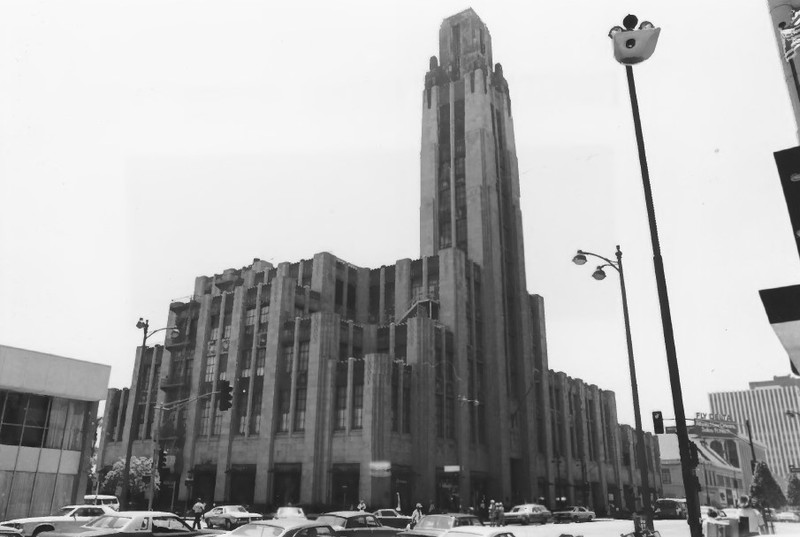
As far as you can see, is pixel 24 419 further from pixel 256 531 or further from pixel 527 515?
pixel 527 515

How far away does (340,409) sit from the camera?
5297cm

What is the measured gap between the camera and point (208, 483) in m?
57.1

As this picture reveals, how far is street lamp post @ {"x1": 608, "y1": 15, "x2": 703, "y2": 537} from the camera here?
9.75 metres

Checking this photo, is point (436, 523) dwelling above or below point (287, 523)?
below

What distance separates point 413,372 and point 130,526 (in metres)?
39.4

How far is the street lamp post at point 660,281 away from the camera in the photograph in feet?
32.0

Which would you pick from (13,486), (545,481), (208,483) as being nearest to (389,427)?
(208,483)

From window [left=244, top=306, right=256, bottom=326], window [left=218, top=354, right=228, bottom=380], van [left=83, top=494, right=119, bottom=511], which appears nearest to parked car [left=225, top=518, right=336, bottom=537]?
van [left=83, top=494, right=119, bottom=511]

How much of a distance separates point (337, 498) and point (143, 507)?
18.5m

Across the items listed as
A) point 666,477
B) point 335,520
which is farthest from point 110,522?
point 666,477

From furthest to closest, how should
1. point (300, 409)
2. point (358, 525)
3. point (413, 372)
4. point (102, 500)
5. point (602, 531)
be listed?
point (300, 409)
point (413, 372)
point (102, 500)
point (602, 531)
point (358, 525)

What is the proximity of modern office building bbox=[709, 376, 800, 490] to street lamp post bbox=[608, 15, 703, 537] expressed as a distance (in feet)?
502

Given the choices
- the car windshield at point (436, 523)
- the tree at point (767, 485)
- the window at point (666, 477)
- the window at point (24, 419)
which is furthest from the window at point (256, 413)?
the window at point (666, 477)

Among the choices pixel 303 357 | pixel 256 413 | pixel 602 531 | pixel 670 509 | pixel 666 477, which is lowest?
pixel 602 531
